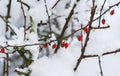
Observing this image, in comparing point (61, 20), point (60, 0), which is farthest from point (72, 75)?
point (60, 0)

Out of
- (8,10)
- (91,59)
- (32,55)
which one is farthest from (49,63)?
(8,10)

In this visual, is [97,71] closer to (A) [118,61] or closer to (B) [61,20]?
(A) [118,61]

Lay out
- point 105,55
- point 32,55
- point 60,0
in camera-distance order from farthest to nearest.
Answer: point 60,0
point 105,55
point 32,55

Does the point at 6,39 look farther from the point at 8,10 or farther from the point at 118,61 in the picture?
the point at 118,61

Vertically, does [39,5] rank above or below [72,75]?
above

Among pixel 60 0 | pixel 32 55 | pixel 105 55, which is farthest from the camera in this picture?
pixel 60 0

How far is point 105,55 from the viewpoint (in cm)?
217

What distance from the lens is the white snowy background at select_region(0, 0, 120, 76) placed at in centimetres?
209

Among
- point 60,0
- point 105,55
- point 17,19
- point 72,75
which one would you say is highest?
point 60,0

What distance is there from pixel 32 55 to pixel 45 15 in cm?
31

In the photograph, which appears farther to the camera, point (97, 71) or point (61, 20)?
point (61, 20)

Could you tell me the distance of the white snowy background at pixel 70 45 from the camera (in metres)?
2.09

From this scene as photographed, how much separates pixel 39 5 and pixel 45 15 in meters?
0.11

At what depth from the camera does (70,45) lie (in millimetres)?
2256
